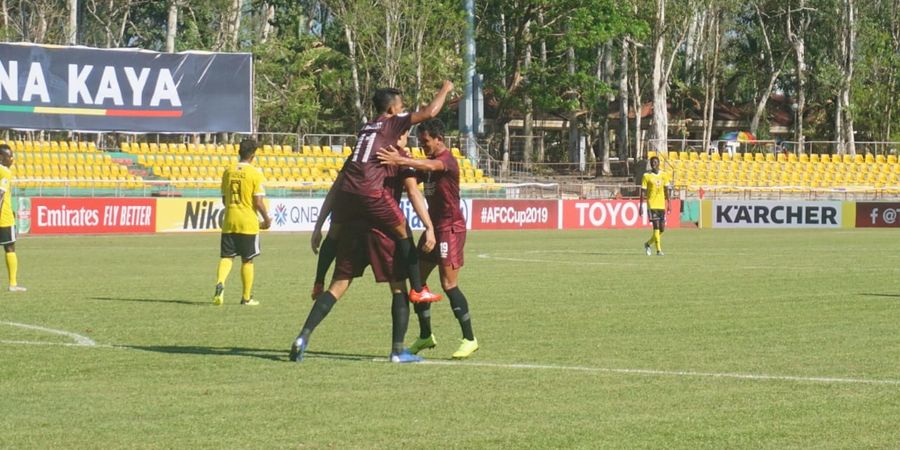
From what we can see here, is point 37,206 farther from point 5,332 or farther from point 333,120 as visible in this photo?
point 333,120

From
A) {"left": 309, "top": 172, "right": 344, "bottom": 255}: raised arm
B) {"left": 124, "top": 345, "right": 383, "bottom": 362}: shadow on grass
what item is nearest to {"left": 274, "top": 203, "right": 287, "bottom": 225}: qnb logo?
{"left": 124, "top": 345, "right": 383, "bottom": 362}: shadow on grass

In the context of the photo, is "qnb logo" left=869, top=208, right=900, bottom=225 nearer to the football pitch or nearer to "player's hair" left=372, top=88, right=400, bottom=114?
the football pitch

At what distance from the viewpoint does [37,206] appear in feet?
129

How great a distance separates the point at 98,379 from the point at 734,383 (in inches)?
174

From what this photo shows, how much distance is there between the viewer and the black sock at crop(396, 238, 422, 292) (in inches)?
440

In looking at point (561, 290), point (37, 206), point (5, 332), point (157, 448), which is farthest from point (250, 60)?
point (157, 448)

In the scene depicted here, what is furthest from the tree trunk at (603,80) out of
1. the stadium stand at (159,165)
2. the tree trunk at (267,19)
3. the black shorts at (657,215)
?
the black shorts at (657,215)

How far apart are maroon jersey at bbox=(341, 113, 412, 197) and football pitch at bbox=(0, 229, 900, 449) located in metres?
1.36

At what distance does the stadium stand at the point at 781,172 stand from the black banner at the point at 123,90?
20.7 metres

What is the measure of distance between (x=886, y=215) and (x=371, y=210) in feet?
145

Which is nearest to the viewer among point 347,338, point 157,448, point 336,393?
point 157,448

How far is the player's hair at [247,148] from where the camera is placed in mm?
16114

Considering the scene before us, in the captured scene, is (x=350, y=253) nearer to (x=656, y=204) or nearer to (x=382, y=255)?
(x=382, y=255)

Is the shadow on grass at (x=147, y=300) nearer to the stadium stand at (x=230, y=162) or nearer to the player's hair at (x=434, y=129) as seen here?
the player's hair at (x=434, y=129)
